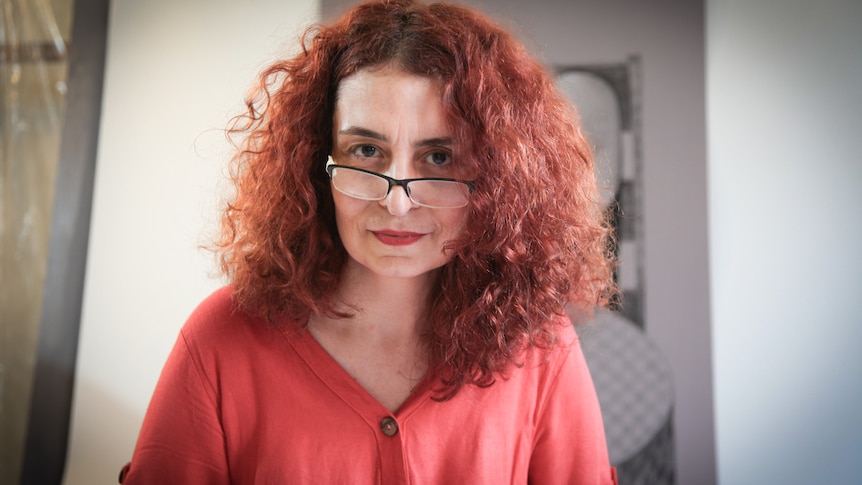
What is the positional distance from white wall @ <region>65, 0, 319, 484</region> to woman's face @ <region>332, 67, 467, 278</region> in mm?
444

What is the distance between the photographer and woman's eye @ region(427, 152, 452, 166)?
840 mm

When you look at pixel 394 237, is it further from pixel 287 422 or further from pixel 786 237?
pixel 786 237

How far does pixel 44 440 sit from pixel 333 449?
0.80 meters

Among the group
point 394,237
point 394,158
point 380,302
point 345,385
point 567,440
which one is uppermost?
point 394,158

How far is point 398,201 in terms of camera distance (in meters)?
0.80

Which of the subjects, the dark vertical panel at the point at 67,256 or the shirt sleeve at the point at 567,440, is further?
the dark vertical panel at the point at 67,256

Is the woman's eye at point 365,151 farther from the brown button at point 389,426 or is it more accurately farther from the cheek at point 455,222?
the brown button at point 389,426

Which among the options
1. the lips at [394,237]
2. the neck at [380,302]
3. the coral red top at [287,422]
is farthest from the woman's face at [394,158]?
the coral red top at [287,422]

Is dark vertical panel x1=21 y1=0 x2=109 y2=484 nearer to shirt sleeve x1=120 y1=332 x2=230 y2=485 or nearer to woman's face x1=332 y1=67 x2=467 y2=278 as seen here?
shirt sleeve x1=120 y1=332 x2=230 y2=485

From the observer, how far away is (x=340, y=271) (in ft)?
3.24

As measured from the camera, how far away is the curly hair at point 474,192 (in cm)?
83

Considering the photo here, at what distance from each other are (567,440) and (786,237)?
72 cm

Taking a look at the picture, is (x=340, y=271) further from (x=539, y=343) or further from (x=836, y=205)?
(x=836, y=205)

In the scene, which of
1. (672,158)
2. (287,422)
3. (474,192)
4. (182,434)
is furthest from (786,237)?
(182,434)
